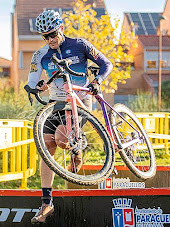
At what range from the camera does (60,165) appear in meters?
4.23

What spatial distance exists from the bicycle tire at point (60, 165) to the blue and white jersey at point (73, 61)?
1.44ft

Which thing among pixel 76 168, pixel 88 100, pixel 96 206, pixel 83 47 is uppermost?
pixel 83 47

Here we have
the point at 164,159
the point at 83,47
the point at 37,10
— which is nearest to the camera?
the point at 83,47

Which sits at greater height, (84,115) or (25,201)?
(84,115)

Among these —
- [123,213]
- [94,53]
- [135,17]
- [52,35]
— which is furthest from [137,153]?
[135,17]

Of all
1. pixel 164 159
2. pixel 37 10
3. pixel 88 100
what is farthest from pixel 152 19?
pixel 88 100

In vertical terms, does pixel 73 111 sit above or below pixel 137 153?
above

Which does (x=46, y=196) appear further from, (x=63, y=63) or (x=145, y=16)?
(x=145, y=16)

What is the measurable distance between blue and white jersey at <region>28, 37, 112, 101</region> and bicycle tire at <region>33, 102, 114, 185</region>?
0.44 metres

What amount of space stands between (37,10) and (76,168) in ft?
115

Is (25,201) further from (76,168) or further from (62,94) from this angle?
(62,94)

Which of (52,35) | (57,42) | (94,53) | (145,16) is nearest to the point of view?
(52,35)

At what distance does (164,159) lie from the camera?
39.9 feet

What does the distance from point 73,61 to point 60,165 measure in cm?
97
